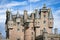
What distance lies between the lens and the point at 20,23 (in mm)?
121688

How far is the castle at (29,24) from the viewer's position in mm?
120312

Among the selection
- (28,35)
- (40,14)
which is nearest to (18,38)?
(28,35)

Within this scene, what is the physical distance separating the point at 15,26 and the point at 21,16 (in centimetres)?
400

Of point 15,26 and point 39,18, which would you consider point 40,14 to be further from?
point 15,26

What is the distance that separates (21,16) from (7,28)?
6.15 m

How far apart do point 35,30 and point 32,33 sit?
4.70 ft

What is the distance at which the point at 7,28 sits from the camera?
122125mm

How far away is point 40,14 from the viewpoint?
401 ft

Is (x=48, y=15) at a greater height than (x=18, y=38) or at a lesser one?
greater

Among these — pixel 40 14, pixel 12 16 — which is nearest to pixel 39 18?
pixel 40 14

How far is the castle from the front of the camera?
395ft

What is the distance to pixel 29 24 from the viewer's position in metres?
A: 121

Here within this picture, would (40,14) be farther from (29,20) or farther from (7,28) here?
(7,28)

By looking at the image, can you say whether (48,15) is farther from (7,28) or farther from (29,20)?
(7,28)
